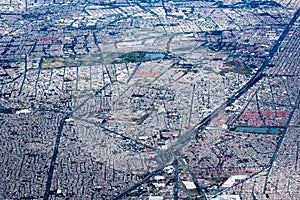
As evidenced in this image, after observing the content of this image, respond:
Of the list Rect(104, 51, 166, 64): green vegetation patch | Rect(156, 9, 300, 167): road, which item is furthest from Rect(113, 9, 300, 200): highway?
Rect(104, 51, 166, 64): green vegetation patch

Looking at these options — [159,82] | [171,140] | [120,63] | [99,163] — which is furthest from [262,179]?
[120,63]

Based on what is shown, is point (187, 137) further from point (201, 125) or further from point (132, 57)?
point (132, 57)

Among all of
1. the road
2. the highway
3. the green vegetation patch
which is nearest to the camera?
the highway

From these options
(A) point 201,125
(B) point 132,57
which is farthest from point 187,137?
(B) point 132,57

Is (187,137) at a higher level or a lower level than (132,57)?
higher

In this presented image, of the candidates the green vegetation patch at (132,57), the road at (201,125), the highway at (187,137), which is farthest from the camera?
the green vegetation patch at (132,57)

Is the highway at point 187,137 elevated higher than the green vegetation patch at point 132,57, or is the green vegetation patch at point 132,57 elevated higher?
the highway at point 187,137

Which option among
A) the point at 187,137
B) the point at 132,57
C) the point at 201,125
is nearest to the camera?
the point at 187,137

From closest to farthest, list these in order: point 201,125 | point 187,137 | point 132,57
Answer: point 187,137 < point 201,125 < point 132,57

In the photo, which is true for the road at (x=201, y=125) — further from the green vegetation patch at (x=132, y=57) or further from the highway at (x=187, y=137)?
the green vegetation patch at (x=132, y=57)

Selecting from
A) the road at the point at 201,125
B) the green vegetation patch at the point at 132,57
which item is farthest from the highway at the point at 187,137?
the green vegetation patch at the point at 132,57

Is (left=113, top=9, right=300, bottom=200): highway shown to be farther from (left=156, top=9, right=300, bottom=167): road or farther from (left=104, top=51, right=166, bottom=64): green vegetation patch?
(left=104, top=51, right=166, bottom=64): green vegetation patch
